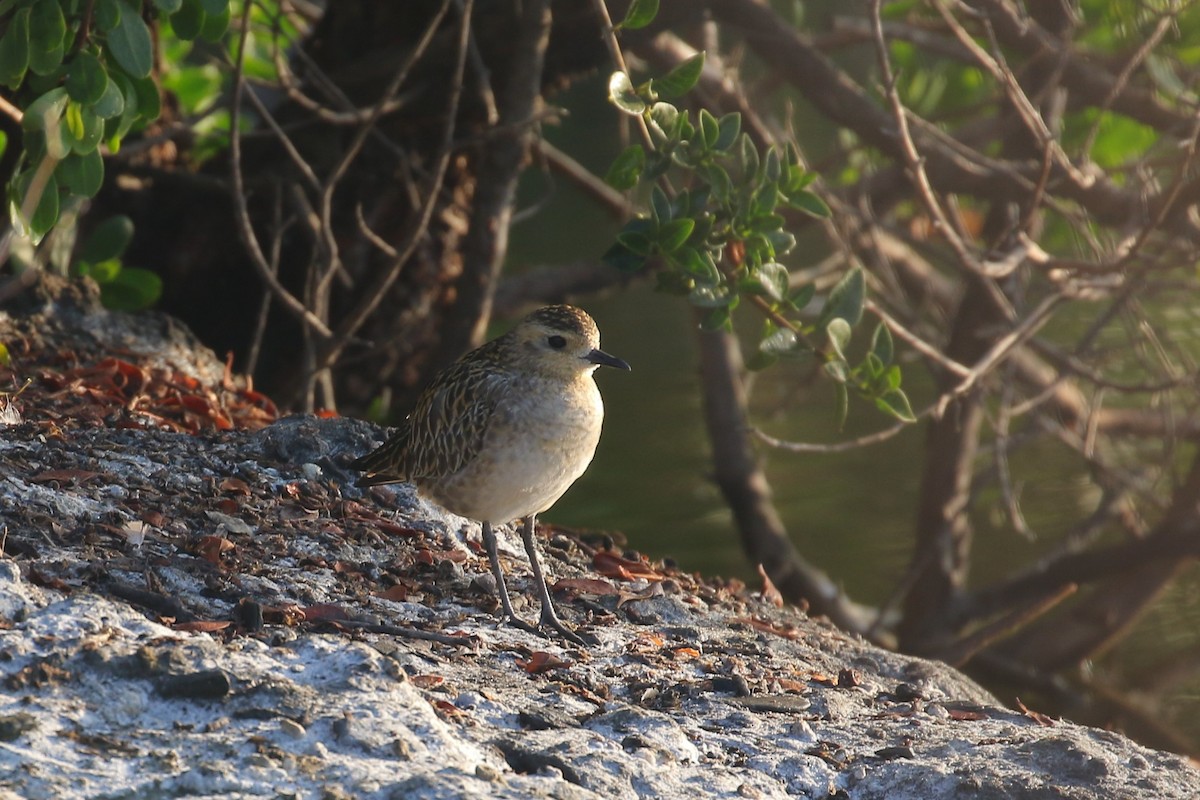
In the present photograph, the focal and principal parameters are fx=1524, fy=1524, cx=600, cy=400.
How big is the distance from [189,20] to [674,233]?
5.35ft

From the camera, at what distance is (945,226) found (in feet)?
17.4

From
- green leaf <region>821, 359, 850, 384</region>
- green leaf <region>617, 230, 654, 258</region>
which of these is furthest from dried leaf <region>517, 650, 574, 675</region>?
green leaf <region>821, 359, 850, 384</region>

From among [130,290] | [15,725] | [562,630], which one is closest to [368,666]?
[15,725]

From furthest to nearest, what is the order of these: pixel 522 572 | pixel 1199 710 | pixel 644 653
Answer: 1. pixel 1199 710
2. pixel 522 572
3. pixel 644 653

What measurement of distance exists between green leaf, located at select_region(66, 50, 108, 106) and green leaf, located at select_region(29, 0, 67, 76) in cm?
6

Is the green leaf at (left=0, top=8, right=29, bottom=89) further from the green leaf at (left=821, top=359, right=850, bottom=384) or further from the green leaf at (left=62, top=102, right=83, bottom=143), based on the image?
the green leaf at (left=821, top=359, right=850, bottom=384)

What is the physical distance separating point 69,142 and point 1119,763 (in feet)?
10.3

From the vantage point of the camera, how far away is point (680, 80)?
4.41 metres

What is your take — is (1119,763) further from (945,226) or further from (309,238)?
(309,238)

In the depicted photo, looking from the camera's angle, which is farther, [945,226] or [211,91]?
[211,91]

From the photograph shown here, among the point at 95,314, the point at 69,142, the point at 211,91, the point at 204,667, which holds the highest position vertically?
the point at 211,91

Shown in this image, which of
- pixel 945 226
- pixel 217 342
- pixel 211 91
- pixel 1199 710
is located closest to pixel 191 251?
pixel 217 342

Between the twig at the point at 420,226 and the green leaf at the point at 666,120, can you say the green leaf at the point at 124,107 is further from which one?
the twig at the point at 420,226

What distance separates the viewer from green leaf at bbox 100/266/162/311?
589 centimetres
